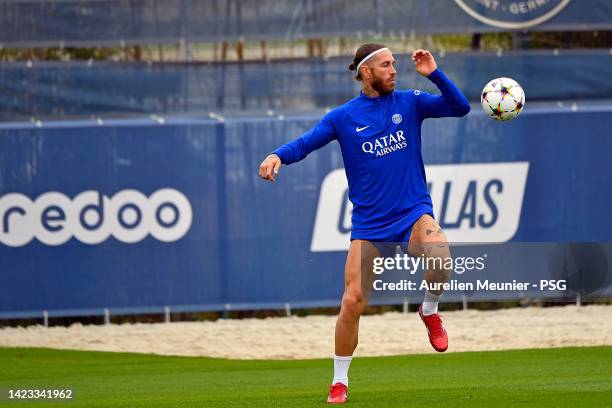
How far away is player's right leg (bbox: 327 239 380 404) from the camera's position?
8219mm

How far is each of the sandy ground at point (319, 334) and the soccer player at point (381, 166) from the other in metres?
5.14

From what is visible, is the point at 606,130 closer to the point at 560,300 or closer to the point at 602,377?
the point at 560,300

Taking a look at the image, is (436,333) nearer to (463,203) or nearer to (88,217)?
(463,203)

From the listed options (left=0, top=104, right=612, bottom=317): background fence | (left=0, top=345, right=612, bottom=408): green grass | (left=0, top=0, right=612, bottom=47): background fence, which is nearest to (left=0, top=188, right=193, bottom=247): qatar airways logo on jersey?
(left=0, top=104, right=612, bottom=317): background fence

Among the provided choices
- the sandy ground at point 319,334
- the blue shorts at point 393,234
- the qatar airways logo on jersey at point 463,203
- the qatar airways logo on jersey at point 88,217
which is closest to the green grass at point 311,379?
the sandy ground at point 319,334

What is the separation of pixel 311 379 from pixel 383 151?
3179 mm

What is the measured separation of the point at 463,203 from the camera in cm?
1562

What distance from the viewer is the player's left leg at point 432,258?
8312 millimetres

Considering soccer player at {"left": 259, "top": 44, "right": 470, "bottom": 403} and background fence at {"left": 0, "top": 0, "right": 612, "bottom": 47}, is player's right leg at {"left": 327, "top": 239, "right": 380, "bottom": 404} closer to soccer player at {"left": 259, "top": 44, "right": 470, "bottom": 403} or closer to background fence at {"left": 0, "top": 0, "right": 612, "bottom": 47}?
soccer player at {"left": 259, "top": 44, "right": 470, "bottom": 403}

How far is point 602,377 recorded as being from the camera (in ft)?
31.8

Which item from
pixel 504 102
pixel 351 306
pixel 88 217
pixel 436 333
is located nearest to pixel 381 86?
pixel 504 102

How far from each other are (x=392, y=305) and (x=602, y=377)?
6.74 m

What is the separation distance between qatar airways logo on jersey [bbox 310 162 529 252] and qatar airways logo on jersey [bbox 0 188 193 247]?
72.3 inches

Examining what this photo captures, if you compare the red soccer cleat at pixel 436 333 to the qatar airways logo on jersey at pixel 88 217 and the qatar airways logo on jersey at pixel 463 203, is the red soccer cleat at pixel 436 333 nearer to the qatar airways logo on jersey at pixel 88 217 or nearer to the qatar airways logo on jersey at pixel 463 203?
the qatar airways logo on jersey at pixel 463 203
